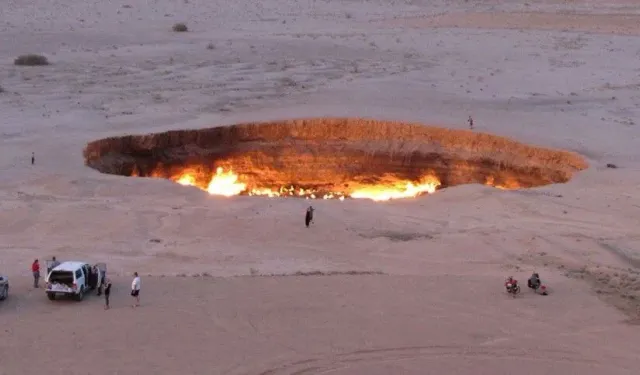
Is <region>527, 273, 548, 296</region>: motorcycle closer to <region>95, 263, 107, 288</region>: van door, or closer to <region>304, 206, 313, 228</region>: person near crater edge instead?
<region>304, 206, 313, 228</region>: person near crater edge

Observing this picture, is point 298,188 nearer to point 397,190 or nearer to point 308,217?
point 397,190

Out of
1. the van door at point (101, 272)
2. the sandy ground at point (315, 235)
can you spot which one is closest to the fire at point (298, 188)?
the sandy ground at point (315, 235)

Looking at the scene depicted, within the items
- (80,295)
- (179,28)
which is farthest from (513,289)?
(179,28)

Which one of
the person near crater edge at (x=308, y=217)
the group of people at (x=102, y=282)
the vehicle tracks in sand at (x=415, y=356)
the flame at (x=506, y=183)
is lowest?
the vehicle tracks in sand at (x=415, y=356)

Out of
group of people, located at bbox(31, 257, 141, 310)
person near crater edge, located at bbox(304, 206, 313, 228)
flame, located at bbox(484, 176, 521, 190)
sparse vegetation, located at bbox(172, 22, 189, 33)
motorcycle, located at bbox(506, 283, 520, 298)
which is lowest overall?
group of people, located at bbox(31, 257, 141, 310)

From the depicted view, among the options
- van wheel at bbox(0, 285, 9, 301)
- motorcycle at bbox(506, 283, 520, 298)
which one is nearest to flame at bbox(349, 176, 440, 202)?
motorcycle at bbox(506, 283, 520, 298)

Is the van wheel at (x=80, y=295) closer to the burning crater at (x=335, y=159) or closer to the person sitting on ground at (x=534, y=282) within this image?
the person sitting on ground at (x=534, y=282)

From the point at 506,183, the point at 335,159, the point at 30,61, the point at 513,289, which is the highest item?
the point at 30,61
